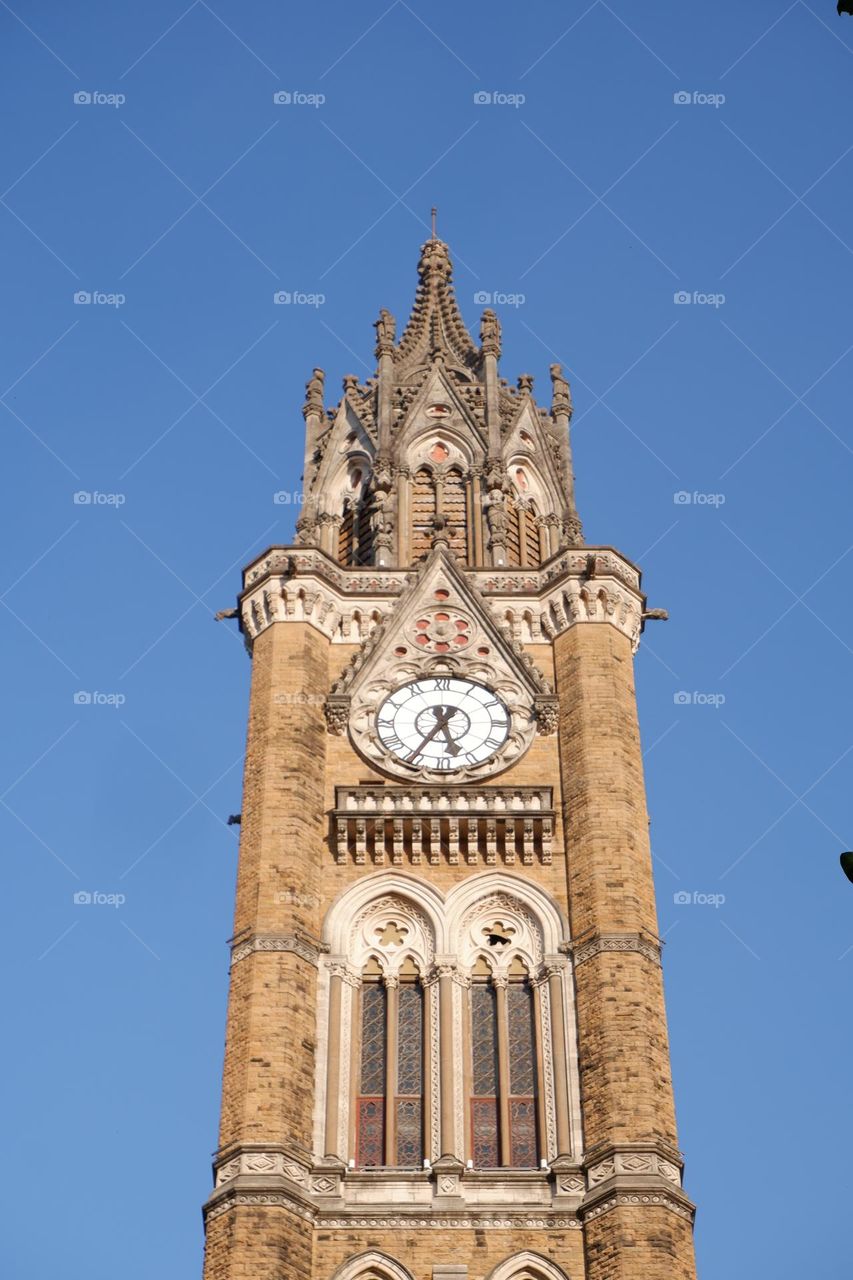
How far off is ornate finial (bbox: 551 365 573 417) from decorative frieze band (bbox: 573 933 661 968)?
1748 centimetres

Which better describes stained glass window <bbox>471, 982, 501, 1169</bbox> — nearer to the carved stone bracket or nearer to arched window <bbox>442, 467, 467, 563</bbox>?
the carved stone bracket

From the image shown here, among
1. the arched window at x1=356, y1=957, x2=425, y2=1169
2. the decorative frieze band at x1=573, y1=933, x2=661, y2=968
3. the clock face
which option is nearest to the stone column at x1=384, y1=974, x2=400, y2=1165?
the arched window at x1=356, y1=957, x2=425, y2=1169

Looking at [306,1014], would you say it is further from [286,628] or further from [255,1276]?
[286,628]

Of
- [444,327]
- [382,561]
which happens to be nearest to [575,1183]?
[382,561]

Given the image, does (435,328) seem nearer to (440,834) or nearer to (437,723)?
(437,723)

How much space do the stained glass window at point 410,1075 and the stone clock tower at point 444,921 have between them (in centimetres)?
4

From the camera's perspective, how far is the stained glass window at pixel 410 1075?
32.2m

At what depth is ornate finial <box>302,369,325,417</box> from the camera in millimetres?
48272

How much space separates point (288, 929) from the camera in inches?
1341

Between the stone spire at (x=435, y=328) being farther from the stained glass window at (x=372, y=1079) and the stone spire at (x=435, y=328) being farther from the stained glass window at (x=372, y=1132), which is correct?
the stained glass window at (x=372, y=1132)

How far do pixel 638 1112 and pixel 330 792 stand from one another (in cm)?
849

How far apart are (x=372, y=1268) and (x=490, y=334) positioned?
25.4 meters

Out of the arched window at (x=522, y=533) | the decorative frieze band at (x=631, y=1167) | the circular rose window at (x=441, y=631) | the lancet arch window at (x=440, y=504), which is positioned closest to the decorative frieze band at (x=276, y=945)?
the decorative frieze band at (x=631, y=1167)

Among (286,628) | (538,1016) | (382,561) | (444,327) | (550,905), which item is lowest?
(538,1016)
